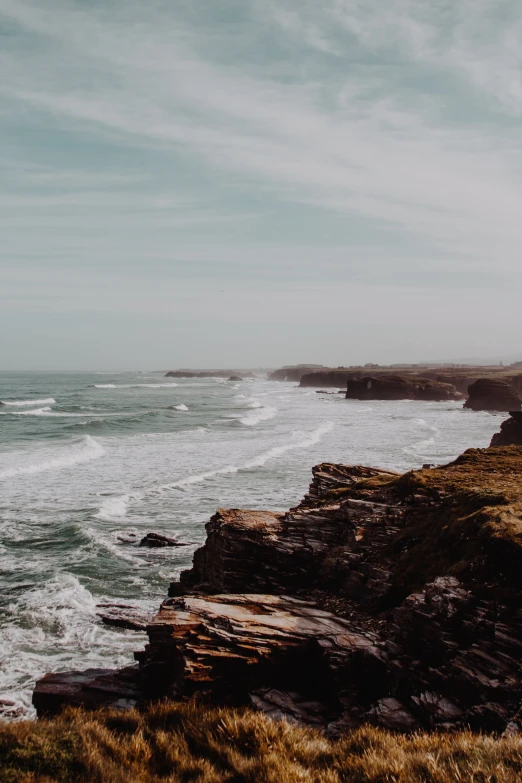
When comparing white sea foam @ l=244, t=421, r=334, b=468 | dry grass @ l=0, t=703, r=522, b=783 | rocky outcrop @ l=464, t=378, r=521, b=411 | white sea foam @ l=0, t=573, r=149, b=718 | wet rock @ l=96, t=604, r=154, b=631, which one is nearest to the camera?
dry grass @ l=0, t=703, r=522, b=783

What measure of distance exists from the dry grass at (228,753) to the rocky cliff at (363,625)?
78 cm

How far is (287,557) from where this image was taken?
11.9m

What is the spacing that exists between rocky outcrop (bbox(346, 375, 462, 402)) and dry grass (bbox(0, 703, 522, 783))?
101 meters

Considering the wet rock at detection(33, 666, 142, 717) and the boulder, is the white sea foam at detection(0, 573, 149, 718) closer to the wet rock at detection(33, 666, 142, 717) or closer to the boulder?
the wet rock at detection(33, 666, 142, 717)

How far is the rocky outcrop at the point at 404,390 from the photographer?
10438 cm

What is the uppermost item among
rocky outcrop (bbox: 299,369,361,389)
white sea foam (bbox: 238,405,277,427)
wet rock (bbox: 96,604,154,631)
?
rocky outcrop (bbox: 299,369,361,389)

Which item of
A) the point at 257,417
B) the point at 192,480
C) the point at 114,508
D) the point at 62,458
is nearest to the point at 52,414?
the point at 257,417

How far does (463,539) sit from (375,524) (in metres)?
2.62

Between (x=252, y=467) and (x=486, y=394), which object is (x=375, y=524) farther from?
(x=486, y=394)

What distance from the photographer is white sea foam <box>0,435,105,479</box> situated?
1372 inches

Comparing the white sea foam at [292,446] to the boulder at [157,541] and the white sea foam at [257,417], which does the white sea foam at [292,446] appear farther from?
the boulder at [157,541]

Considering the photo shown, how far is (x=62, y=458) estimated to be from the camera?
128 feet

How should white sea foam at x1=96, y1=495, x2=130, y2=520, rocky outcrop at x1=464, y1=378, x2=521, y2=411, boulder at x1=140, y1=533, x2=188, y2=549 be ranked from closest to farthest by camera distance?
boulder at x1=140, y1=533, x2=188, y2=549 < white sea foam at x1=96, y1=495, x2=130, y2=520 < rocky outcrop at x1=464, y1=378, x2=521, y2=411

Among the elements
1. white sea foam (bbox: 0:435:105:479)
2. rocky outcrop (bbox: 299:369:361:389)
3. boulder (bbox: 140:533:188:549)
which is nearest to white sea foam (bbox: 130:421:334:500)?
boulder (bbox: 140:533:188:549)
